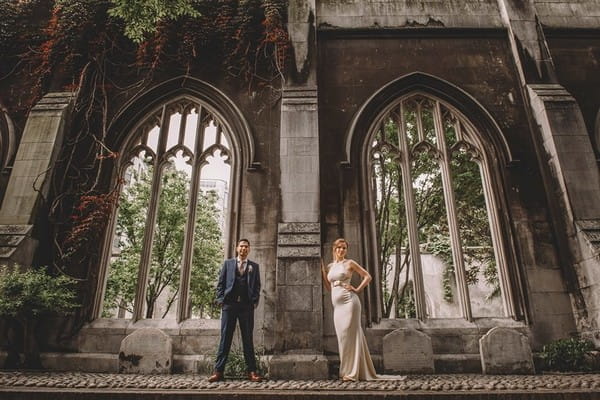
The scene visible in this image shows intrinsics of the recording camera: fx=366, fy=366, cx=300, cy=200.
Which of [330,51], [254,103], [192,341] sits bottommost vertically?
[192,341]

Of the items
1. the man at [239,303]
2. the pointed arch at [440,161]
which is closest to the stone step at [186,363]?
the pointed arch at [440,161]

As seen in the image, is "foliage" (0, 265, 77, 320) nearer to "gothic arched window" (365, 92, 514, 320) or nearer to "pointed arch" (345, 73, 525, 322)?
"pointed arch" (345, 73, 525, 322)

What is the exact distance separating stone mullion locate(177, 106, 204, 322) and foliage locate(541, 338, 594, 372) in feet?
19.3

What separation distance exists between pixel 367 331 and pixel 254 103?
5.02 meters

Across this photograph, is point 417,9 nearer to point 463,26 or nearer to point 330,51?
point 463,26

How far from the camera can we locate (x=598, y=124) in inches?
293

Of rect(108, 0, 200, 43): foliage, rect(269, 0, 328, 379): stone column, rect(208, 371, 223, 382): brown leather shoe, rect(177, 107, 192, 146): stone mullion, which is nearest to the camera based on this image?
rect(208, 371, 223, 382): brown leather shoe

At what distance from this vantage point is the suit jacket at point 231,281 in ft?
15.7

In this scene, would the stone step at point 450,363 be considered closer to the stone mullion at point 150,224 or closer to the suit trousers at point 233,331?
the suit trousers at point 233,331

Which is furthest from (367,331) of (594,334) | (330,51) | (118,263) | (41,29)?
(118,263)

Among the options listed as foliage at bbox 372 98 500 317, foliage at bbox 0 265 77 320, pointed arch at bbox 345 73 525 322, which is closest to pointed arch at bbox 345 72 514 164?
pointed arch at bbox 345 73 525 322

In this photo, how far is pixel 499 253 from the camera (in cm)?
677

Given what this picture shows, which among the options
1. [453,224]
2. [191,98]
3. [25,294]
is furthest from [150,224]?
[453,224]

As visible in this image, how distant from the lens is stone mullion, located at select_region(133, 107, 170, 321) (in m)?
6.51
